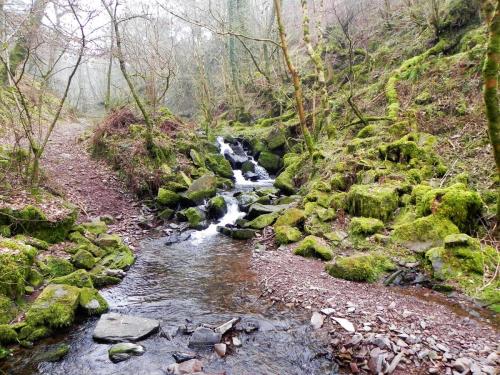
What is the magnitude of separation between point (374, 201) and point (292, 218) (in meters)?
2.01

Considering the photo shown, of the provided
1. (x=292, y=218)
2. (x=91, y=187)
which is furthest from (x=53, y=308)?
(x=91, y=187)

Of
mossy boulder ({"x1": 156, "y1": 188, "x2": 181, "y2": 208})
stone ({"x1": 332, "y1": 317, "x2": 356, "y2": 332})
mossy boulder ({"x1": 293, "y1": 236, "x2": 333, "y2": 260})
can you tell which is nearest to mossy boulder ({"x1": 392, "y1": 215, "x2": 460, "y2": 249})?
mossy boulder ({"x1": 293, "y1": 236, "x2": 333, "y2": 260})

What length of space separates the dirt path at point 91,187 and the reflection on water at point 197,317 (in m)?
2.34

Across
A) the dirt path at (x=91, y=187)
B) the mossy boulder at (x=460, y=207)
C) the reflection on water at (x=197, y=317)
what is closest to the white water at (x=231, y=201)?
the reflection on water at (x=197, y=317)

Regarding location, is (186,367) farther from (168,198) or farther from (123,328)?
(168,198)

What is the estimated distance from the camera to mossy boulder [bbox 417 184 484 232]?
21.2ft

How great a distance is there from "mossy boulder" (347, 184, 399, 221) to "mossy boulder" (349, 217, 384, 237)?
0.28 meters

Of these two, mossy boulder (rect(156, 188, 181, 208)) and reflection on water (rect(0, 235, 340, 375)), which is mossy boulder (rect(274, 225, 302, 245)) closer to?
reflection on water (rect(0, 235, 340, 375))

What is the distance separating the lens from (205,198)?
1213cm

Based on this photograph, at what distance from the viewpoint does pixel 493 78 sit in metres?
4.80

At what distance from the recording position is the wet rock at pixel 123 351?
4.57m

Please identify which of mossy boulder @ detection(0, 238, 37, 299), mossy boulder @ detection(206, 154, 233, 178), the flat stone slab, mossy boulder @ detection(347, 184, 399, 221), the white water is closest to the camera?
the flat stone slab

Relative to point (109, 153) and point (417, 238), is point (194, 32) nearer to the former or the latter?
point (109, 153)

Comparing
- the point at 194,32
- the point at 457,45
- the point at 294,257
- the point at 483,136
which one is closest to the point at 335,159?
the point at 483,136
